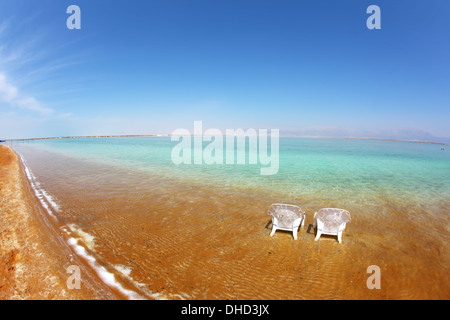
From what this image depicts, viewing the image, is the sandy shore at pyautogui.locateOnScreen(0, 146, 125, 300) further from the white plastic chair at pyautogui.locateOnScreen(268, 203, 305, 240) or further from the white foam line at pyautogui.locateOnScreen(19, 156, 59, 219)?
the white plastic chair at pyautogui.locateOnScreen(268, 203, 305, 240)

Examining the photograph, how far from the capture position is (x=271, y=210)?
23.0 ft

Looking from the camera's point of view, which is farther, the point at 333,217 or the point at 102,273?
the point at 333,217

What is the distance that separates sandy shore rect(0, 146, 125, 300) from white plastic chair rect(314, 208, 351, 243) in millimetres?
5877

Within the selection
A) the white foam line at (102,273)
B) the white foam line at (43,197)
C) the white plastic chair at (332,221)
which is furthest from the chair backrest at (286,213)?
the white foam line at (43,197)

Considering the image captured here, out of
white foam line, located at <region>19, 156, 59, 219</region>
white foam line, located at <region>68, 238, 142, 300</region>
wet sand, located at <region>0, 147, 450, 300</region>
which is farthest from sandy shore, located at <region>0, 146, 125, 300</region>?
white foam line, located at <region>19, 156, 59, 219</region>

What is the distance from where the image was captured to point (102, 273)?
4.86 metres

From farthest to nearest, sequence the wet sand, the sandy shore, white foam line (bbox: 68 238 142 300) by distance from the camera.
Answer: the wet sand < white foam line (bbox: 68 238 142 300) < the sandy shore

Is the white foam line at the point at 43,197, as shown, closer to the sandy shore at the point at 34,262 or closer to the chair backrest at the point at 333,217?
the sandy shore at the point at 34,262

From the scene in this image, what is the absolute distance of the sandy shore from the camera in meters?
4.10

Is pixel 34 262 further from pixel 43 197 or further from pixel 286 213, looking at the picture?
pixel 43 197

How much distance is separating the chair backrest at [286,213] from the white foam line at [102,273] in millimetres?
4537

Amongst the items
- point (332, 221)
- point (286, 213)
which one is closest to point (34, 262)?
point (286, 213)

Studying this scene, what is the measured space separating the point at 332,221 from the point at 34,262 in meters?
8.22
